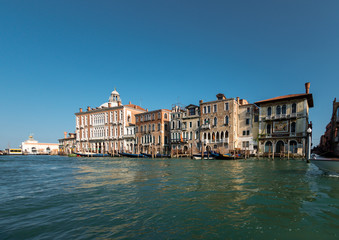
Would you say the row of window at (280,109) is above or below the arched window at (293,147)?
above

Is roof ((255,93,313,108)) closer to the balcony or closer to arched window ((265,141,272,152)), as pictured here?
arched window ((265,141,272,152))

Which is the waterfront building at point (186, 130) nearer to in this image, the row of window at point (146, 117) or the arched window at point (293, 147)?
the row of window at point (146, 117)

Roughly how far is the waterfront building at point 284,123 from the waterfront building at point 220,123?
3.83 meters

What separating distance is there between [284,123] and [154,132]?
23.7 metres

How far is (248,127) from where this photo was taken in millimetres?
31578

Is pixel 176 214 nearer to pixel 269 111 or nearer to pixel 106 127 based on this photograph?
pixel 269 111

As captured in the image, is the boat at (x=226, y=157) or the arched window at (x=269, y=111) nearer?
the boat at (x=226, y=157)

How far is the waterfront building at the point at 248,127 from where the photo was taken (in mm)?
30641

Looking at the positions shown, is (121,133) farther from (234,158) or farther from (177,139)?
(234,158)

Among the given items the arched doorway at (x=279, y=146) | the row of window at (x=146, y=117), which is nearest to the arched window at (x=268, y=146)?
the arched doorway at (x=279, y=146)

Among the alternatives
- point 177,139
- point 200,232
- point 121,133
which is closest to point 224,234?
point 200,232

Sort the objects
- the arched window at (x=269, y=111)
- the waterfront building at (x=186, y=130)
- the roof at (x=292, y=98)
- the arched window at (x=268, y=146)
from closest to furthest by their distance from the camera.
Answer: the roof at (x=292, y=98), the arched window at (x=268, y=146), the arched window at (x=269, y=111), the waterfront building at (x=186, y=130)

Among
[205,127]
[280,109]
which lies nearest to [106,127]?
[205,127]

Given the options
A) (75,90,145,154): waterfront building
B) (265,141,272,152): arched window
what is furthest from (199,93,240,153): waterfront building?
(75,90,145,154): waterfront building
